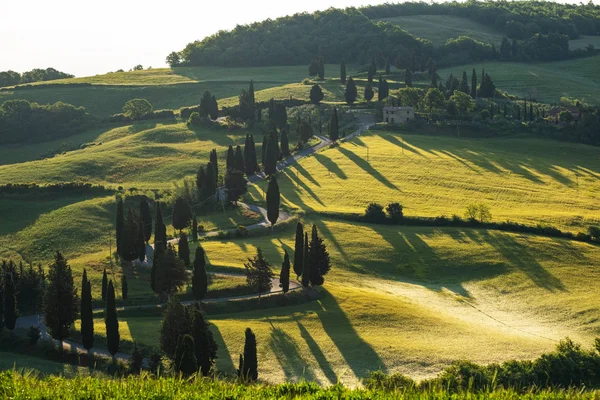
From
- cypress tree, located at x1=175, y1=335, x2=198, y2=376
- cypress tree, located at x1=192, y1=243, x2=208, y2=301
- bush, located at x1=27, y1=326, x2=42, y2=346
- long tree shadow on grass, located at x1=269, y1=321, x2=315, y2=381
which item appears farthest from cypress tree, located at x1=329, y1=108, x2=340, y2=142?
cypress tree, located at x1=175, y1=335, x2=198, y2=376

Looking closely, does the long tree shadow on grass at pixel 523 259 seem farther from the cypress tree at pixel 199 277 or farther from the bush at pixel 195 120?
the bush at pixel 195 120

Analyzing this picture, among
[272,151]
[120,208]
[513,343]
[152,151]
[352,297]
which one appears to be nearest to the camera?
[513,343]

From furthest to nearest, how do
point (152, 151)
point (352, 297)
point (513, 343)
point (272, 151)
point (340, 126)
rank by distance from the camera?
point (340, 126)
point (152, 151)
point (272, 151)
point (352, 297)
point (513, 343)

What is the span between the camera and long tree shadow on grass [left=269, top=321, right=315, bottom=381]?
6781cm

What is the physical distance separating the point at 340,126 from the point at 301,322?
111 meters

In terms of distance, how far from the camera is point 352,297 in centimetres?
8881

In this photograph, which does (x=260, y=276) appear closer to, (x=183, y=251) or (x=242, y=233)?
(x=183, y=251)

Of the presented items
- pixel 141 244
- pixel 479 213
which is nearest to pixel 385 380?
pixel 141 244

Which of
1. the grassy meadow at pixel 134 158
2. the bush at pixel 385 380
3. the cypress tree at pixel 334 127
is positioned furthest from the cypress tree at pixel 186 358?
the cypress tree at pixel 334 127

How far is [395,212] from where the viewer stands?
394 feet

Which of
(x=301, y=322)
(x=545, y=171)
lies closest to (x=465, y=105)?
(x=545, y=171)

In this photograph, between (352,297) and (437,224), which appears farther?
(437,224)

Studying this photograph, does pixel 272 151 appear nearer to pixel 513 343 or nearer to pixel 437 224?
pixel 437 224

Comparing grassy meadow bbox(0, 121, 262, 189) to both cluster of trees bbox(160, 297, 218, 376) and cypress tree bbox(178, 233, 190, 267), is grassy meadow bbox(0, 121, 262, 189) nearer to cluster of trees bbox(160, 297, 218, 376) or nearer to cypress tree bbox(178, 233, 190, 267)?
cypress tree bbox(178, 233, 190, 267)
